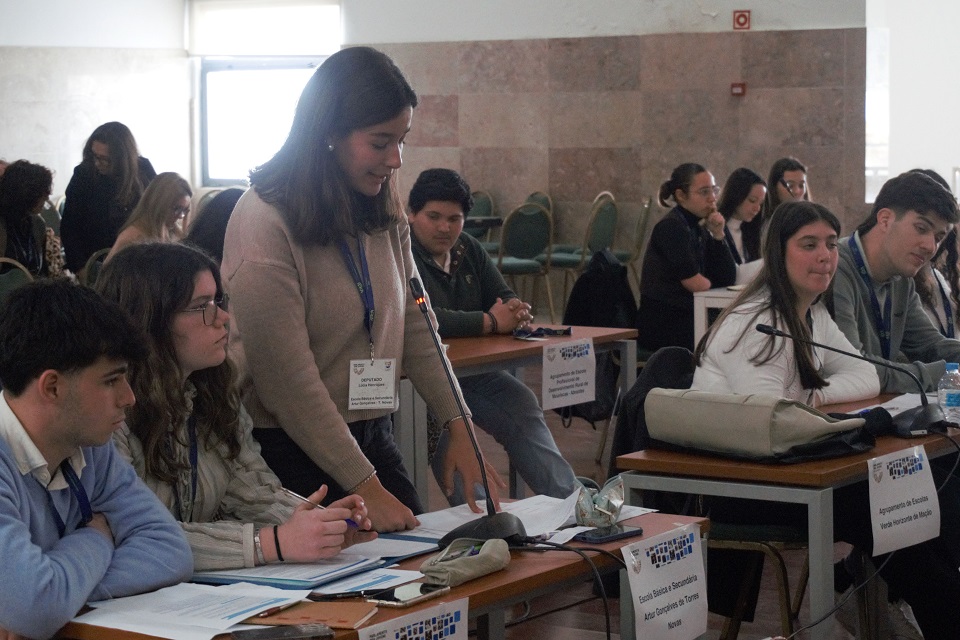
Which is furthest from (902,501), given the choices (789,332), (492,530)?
(492,530)

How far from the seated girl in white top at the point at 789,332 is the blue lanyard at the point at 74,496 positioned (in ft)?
5.17

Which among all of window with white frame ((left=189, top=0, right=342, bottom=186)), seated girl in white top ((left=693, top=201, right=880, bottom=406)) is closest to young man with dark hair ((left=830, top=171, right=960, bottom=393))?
seated girl in white top ((left=693, top=201, right=880, bottom=406))

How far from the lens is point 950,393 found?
3.05m

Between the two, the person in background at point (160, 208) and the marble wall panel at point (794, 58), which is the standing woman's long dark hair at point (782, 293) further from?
the marble wall panel at point (794, 58)

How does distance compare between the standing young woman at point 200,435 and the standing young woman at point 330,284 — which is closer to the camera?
the standing young woman at point 200,435

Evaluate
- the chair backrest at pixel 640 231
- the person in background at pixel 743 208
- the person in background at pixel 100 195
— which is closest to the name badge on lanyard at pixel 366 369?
the person in background at pixel 743 208

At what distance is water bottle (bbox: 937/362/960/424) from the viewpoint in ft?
9.82

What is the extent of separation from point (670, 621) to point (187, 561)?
72cm

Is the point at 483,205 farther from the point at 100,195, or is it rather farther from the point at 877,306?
the point at 877,306

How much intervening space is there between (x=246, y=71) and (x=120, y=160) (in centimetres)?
462

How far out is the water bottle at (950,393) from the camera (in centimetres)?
299

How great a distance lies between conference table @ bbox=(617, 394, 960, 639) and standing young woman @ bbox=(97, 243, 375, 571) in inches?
30.2

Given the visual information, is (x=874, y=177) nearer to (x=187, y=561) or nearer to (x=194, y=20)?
(x=194, y=20)

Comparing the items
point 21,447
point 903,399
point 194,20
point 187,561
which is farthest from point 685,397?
point 194,20
